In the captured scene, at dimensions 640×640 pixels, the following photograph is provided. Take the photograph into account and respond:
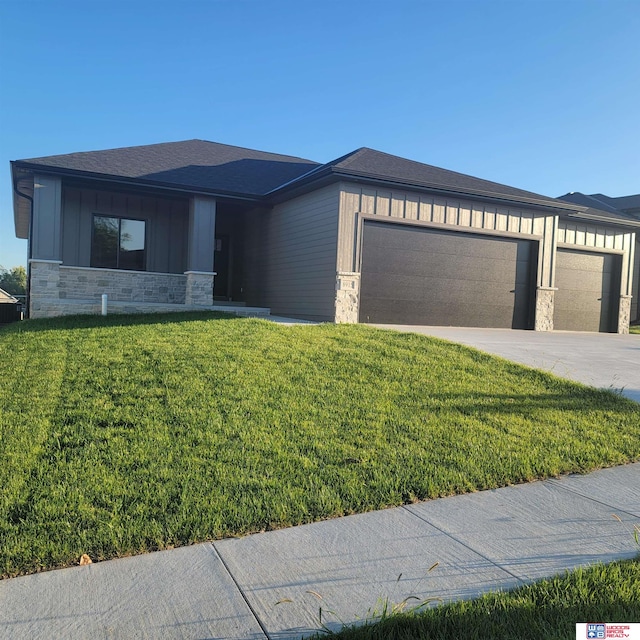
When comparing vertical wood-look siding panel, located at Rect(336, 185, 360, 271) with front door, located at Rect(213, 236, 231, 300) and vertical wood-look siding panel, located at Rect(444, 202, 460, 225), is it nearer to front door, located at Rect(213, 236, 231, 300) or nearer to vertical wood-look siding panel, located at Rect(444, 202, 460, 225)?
vertical wood-look siding panel, located at Rect(444, 202, 460, 225)

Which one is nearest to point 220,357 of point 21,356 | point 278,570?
point 21,356

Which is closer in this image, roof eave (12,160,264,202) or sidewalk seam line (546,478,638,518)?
sidewalk seam line (546,478,638,518)

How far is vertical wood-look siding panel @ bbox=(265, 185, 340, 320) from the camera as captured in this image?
40.3 feet

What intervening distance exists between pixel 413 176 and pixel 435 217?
115 cm

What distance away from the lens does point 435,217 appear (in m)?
13.1

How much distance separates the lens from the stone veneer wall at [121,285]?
44.1 feet

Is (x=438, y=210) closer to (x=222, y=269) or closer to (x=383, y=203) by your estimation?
(x=383, y=203)

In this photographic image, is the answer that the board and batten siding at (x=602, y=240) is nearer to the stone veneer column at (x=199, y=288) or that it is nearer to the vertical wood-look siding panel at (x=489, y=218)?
the vertical wood-look siding panel at (x=489, y=218)

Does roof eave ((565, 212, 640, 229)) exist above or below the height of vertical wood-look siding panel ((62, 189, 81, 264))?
above

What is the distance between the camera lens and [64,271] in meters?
13.4

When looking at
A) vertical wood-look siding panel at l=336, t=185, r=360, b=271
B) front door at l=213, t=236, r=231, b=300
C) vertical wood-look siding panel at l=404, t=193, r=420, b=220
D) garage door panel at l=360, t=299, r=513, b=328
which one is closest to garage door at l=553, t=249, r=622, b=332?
garage door panel at l=360, t=299, r=513, b=328

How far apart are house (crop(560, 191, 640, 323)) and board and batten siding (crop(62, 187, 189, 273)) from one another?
49.5ft

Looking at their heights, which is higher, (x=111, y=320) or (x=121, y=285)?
(x=121, y=285)

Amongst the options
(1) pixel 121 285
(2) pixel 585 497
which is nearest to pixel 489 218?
(1) pixel 121 285
